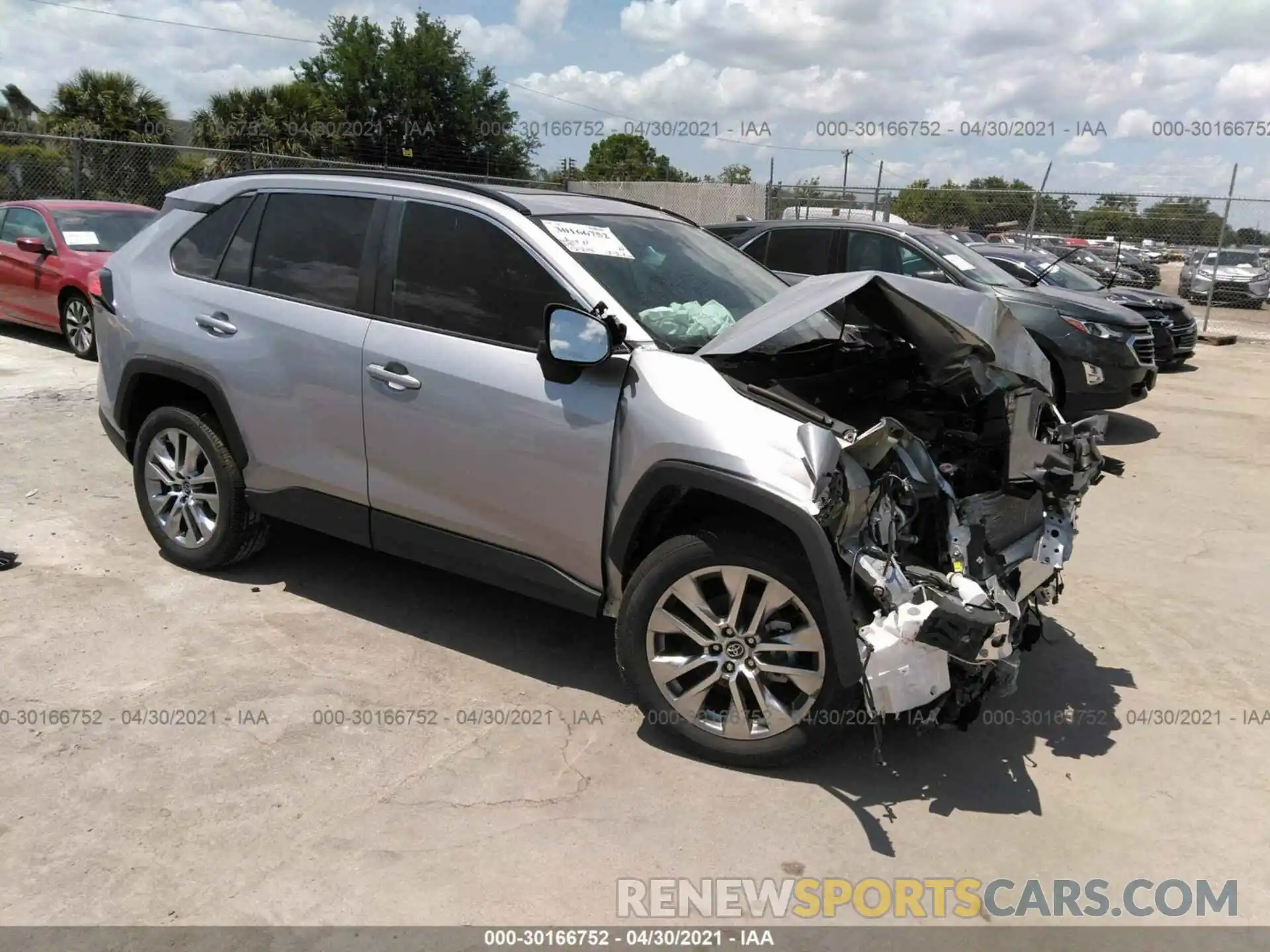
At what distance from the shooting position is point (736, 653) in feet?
10.9

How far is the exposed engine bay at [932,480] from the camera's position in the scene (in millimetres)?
2986

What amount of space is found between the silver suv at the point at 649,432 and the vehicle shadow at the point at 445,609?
43 centimetres

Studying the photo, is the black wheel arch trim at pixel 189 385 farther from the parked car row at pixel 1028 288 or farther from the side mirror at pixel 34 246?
the side mirror at pixel 34 246

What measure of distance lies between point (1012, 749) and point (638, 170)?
45.4m

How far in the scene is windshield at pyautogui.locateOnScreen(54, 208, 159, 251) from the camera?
10242 mm

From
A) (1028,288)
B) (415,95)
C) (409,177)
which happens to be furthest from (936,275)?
(415,95)

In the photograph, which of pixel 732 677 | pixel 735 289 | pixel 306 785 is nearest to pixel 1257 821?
pixel 732 677

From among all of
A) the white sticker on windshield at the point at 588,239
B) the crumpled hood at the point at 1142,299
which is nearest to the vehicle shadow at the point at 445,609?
the white sticker on windshield at the point at 588,239

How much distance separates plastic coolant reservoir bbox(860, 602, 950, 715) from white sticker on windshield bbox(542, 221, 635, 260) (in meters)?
1.81

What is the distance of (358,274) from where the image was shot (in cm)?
414

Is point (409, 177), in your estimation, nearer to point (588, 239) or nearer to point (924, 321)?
point (588, 239)

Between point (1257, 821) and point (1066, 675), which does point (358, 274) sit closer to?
point (1066, 675)

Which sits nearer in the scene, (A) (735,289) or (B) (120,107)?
(A) (735,289)

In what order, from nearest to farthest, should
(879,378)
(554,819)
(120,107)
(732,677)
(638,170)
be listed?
(554,819)
(732,677)
(879,378)
(120,107)
(638,170)
